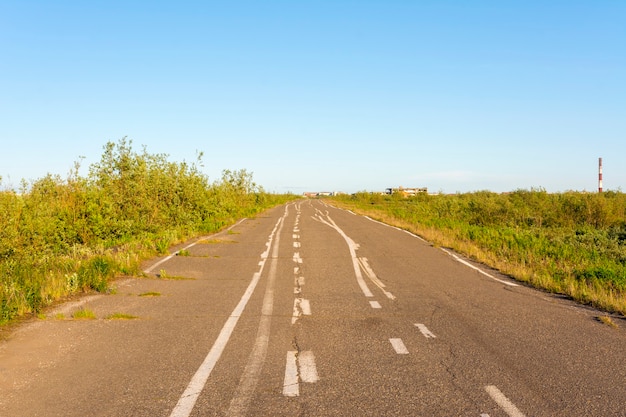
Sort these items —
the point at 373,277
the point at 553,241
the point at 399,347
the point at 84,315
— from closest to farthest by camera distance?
1. the point at 399,347
2. the point at 84,315
3. the point at 373,277
4. the point at 553,241

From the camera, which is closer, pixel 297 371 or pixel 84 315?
pixel 297 371

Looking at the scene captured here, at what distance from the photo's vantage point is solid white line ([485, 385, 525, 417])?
4.07 m

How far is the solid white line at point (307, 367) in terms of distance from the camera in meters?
4.89

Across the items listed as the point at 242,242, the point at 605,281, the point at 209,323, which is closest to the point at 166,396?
the point at 209,323

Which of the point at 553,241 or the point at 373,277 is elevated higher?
the point at 553,241

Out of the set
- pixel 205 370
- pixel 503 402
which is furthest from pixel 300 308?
pixel 503 402

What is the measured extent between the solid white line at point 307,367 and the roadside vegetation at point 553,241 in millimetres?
5767

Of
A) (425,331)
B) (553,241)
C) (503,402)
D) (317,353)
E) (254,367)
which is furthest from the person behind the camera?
(553,241)

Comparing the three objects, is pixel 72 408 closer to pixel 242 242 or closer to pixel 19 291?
pixel 19 291

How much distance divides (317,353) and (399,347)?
3.45ft

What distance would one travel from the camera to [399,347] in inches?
236

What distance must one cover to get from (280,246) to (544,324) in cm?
1176

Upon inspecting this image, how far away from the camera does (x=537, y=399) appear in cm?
439

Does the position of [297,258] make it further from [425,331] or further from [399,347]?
[399,347]
